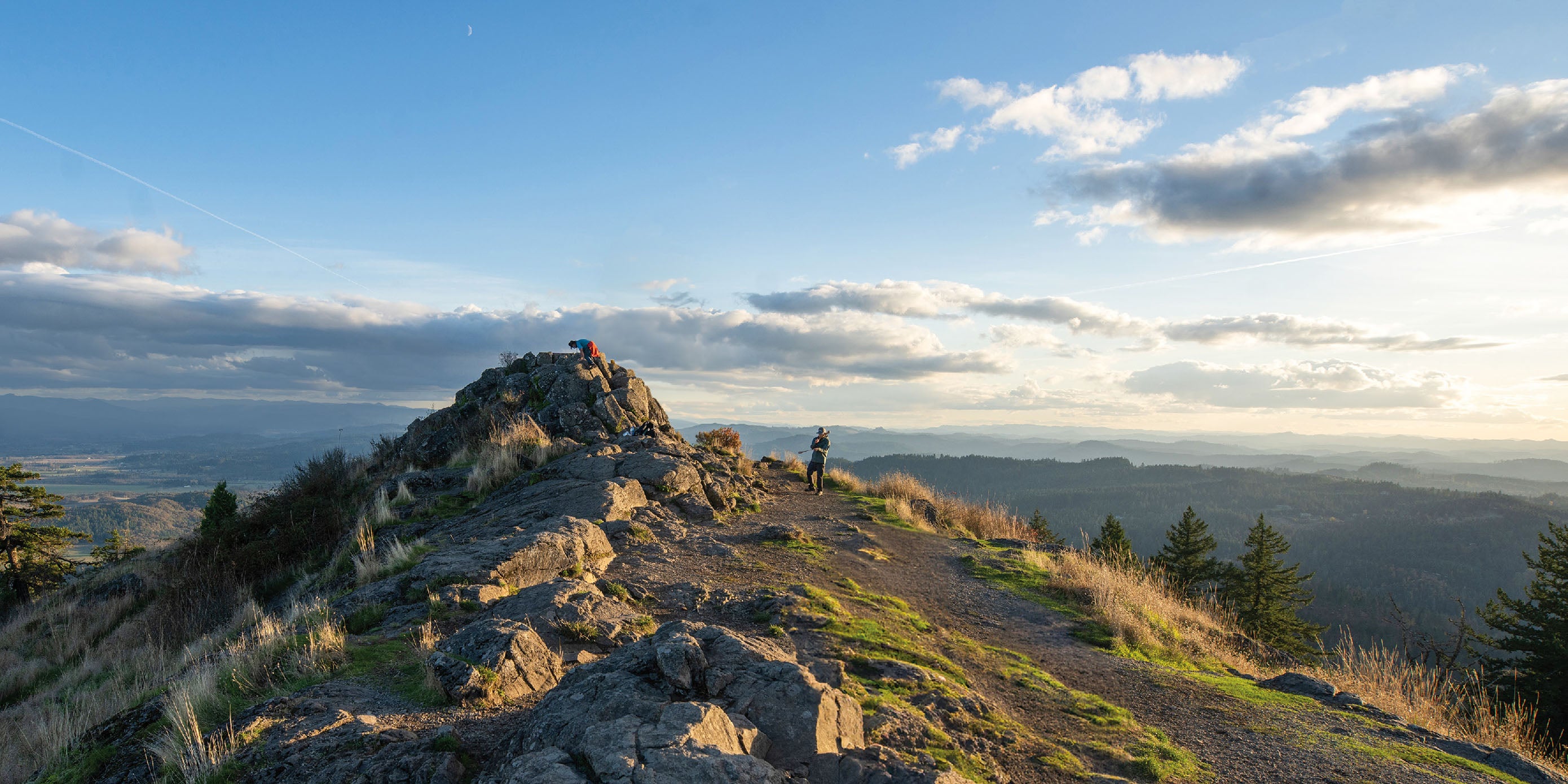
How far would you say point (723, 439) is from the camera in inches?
1046

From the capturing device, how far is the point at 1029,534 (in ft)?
70.0

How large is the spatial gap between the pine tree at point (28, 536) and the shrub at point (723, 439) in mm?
27071

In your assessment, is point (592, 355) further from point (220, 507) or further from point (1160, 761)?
point (1160, 761)

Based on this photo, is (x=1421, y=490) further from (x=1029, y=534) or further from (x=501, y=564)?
(x=501, y=564)

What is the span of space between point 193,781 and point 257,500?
656 inches

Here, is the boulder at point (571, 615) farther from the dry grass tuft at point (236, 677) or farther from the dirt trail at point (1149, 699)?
the dirt trail at point (1149, 699)

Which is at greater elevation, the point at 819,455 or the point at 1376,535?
the point at 819,455

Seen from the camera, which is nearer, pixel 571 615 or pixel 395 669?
pixel 395 669

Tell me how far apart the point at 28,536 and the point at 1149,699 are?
4290 centimetres

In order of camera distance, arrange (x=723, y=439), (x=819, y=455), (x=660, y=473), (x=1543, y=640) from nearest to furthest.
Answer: (x=660, y=473) → (x=819, y=455) → (x=1543, y=640) → (x=723, y=439)

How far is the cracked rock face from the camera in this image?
3.51 meters

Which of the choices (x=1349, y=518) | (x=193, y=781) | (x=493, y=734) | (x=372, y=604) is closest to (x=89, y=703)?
(x=372, y=604)

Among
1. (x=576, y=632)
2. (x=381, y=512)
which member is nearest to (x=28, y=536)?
(x=381, y=512)

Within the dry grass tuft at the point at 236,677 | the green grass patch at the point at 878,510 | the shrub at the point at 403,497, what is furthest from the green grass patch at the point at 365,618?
the green grass patch at the point at 878,510
